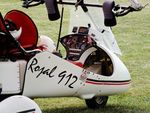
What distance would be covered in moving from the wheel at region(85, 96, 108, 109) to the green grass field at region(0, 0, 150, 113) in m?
0.06

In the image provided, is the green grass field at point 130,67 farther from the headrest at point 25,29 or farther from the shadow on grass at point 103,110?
the headrest at point 25,29

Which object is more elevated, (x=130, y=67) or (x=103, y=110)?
(x=103, y=110)

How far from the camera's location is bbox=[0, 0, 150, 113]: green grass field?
6.98 m

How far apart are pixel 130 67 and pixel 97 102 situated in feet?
10.4

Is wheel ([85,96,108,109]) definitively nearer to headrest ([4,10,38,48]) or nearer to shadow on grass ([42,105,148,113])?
shadow on grass ([42,105,148,113])

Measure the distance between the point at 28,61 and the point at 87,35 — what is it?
1152mm

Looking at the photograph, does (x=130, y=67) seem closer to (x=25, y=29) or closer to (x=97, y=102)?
(x=97, y=102)

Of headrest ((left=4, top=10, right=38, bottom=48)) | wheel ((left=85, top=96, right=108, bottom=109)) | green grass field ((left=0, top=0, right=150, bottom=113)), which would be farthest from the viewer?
green grass field ((left=0, top=0, right=150, bottom=113))

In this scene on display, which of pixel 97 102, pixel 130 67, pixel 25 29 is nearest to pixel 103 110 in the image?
pixel 97 102

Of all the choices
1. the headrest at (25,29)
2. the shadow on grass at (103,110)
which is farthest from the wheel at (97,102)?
the headrest at (25,29)

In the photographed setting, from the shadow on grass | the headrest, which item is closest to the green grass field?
the shadow on grass

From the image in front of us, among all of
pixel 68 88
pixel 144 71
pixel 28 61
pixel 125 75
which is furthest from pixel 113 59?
pixel 144 71

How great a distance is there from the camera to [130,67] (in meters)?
9.80

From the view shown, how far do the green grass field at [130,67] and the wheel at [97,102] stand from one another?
0.06m
